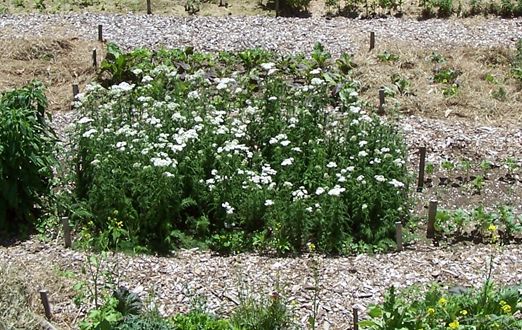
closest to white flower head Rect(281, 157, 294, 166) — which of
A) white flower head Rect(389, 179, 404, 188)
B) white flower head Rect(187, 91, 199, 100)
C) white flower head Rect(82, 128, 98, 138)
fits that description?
white flower head Rect(389, 179, 404, 188)

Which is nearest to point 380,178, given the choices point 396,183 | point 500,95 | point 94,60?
point 396,183

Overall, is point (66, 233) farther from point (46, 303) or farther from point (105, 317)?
point (105, 317)

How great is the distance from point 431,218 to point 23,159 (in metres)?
3.92

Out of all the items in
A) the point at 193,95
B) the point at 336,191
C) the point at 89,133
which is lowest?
the point at 336,191

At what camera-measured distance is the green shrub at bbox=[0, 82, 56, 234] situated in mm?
7656

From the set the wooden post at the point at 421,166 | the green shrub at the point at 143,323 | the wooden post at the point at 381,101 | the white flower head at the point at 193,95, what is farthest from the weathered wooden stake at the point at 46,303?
the wooden post at the point at 381,101

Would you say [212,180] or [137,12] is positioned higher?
[137,12]

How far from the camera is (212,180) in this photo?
799 cm

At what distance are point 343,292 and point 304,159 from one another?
2.05m

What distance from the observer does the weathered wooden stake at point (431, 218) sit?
7926 millimetres

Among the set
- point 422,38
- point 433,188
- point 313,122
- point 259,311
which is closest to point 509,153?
point 433,188

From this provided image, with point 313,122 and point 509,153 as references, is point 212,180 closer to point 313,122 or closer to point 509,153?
point 313,122

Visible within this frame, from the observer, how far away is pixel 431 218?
804cm

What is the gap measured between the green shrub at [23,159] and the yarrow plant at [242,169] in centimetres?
44
